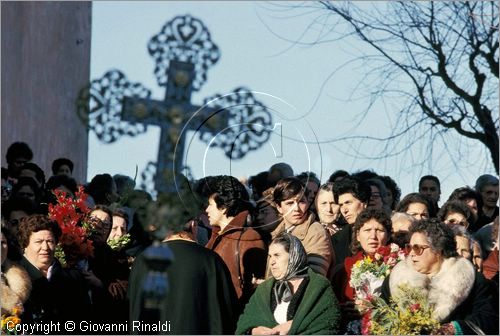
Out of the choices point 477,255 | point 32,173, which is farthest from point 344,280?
point 32,173

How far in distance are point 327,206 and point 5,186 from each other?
2.70 m

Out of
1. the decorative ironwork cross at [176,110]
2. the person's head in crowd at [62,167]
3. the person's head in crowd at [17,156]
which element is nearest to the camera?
the decorative ironwork cross at [176,110]

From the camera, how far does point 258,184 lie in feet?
47.2

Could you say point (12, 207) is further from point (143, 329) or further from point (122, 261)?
point (143, 329)

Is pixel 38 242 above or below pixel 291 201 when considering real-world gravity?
below

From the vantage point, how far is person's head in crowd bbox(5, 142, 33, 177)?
1545 centimetres

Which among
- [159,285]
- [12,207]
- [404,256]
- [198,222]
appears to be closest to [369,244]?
[404,256]

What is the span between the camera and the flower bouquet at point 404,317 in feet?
38.6

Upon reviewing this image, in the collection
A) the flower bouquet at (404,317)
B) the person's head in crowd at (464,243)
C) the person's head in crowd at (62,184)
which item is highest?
the person's head in crowd at (62,184)

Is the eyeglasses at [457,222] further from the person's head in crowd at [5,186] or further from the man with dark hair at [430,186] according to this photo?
the person's head in crowd at [5,186]

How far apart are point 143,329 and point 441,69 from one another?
14.3 feet

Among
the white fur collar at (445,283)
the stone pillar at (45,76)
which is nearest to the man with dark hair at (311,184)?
the white fur collar at (445,283)

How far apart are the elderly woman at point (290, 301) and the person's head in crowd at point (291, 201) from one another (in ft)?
2.65

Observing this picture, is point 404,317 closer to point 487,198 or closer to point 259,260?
point 259,260
